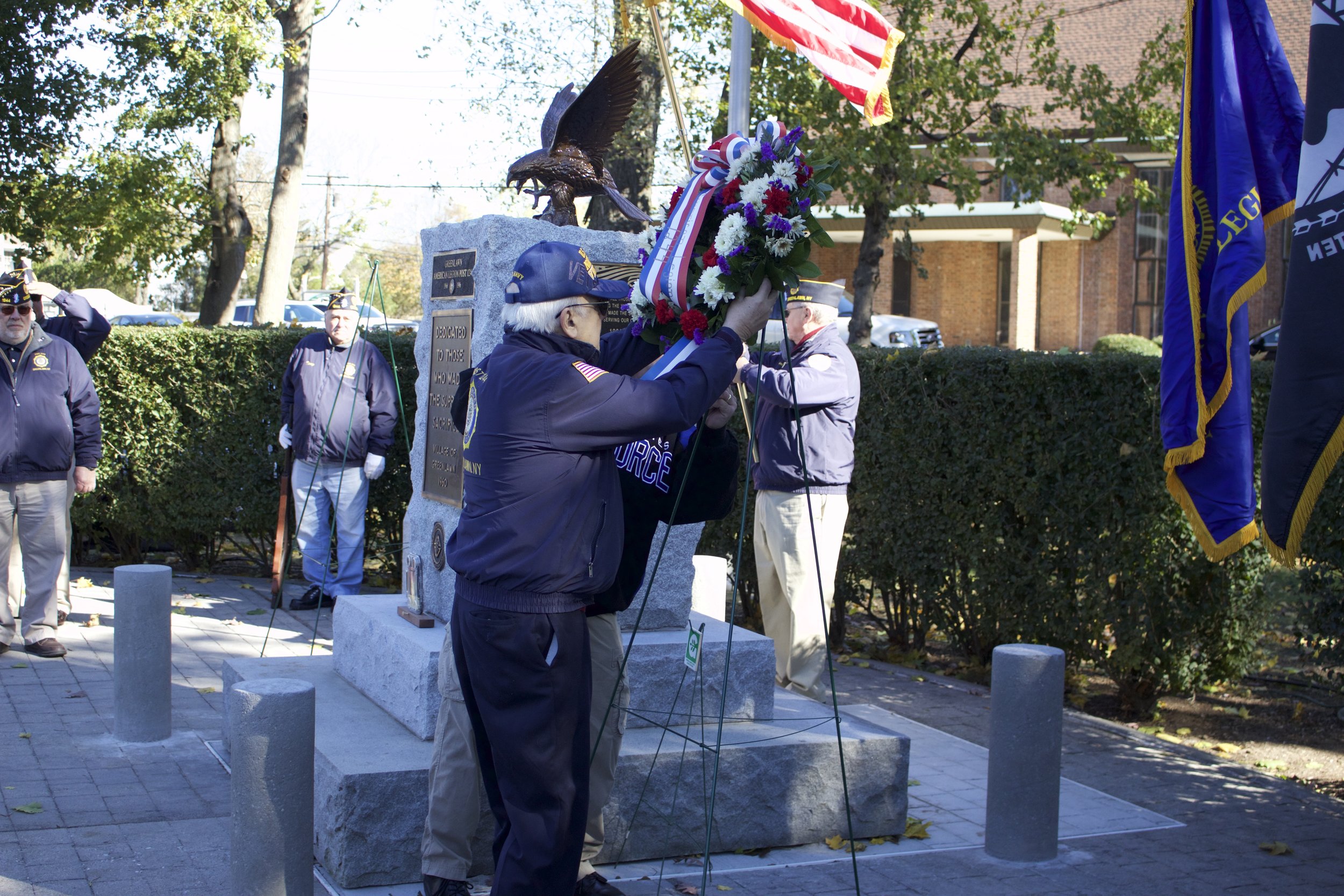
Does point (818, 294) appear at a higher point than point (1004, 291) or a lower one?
lower

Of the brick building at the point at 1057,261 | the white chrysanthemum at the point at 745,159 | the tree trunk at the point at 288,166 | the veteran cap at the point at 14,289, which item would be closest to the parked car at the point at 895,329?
the brick building at the point at 1057,261

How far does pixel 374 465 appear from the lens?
888cm

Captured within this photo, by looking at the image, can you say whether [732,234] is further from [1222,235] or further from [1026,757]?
[1026,757]

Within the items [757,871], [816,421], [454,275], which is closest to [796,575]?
[816,421]

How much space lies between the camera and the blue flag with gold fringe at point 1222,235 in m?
4.62

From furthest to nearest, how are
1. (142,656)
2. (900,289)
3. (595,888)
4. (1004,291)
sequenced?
(900,289) < (1004,291) < (142,656) < (595,888)

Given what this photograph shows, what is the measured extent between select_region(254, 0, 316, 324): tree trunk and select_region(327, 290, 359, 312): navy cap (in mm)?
7403

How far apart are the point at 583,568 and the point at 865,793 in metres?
2.07

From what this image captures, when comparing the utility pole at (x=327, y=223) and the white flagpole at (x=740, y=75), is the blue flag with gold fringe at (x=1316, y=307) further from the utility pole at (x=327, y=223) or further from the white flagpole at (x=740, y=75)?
the utility pole at (x=327, y=223)

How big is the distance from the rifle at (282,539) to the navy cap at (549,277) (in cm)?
549

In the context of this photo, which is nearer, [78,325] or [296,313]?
[78,325]

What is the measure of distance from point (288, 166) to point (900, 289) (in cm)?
2433

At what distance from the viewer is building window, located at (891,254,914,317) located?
37.4 metres

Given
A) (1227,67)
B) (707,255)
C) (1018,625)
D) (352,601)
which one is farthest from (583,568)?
(1018,625)
